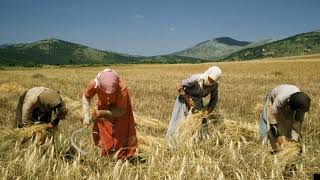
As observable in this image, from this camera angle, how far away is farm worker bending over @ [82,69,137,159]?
20.4 feet

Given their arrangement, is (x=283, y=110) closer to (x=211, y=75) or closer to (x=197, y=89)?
(x=211, y=75)

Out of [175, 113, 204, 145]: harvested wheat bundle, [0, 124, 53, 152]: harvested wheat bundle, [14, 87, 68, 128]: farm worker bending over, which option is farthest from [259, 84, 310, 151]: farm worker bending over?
[0, 124, 53, 152]: harvested wheat bundle

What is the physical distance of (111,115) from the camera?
6.46 m

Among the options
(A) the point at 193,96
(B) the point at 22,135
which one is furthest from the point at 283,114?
(B) the point at 22,135

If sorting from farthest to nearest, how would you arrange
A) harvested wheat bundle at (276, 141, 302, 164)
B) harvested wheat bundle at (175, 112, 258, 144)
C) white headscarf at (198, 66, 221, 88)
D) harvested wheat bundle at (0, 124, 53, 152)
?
white headscarf at (198, 66, 221, 88) → harvested wheat bundle at (175, 112, 258, 144) → harvested wheat bundle at (276, 141, 302, 164) → harvested wheat bundle at (0, 124, 53, 152)

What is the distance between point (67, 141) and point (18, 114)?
100 centimetres

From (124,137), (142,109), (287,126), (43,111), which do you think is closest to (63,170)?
(43,111)

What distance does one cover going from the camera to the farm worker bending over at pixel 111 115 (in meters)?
6.22

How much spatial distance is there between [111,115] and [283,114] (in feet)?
7.71

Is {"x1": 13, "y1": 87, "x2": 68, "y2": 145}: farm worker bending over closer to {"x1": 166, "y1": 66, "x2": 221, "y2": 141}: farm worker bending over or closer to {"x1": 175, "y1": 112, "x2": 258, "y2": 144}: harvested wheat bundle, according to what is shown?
{"x1": 175, "y1": 112, "x2": 258, "y2": 144}: harvested wheat bundle

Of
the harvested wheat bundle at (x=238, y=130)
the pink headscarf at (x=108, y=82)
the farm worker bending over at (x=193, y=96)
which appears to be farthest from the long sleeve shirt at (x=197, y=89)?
the pink headscarf at (x=108, y=82)

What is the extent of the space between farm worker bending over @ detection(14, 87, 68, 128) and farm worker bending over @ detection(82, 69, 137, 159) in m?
0.39

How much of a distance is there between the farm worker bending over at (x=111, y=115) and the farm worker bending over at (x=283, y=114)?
1.93 metres

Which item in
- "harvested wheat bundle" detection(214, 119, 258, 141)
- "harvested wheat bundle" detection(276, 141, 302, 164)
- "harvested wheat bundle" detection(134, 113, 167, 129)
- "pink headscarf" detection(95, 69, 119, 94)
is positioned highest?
"pink headscarf" detection(95, 69, 119, 94)
